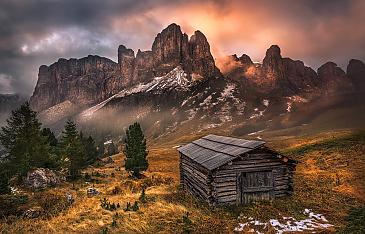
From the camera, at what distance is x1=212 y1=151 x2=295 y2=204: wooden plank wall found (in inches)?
766

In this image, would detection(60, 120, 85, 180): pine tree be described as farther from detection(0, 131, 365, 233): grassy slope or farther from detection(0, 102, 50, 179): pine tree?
detection(0, 102, 50, 179): pine tree

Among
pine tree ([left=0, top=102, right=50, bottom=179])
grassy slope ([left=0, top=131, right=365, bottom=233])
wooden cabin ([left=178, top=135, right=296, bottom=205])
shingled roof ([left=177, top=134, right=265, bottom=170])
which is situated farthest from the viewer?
pine tree ([left=0, top=102, right=50, bottom=179])

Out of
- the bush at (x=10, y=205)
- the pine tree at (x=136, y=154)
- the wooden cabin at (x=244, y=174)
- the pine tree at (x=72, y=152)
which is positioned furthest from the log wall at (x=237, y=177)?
the pine tree at (x=136, y=154)

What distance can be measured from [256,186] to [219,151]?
359 cm

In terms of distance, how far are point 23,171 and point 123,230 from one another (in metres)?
14.1

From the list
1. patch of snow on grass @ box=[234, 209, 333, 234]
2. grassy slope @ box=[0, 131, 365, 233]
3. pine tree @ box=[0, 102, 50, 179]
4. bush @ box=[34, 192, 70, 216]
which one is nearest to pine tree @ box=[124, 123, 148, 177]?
grassy slope @ box=[0, 131, 365, 233]

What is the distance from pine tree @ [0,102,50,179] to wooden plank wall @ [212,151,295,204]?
54.8 ft

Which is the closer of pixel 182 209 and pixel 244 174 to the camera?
pixel 182 209

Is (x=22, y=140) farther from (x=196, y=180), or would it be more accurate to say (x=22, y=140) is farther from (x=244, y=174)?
(x=244, y=174)

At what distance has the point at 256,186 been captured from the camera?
2011 centimetres

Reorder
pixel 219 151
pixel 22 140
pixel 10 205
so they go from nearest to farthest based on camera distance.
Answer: pixel 10 205
pixel 219 151
pixel 22 140

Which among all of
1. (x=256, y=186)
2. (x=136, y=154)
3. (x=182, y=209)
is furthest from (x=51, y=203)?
(x=136, y=154)

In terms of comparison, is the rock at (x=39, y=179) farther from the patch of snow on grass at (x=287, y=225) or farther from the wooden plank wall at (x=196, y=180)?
the patch of snow on grass at (x=287, y=225)

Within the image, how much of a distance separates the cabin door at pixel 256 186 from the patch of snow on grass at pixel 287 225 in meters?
2.64
